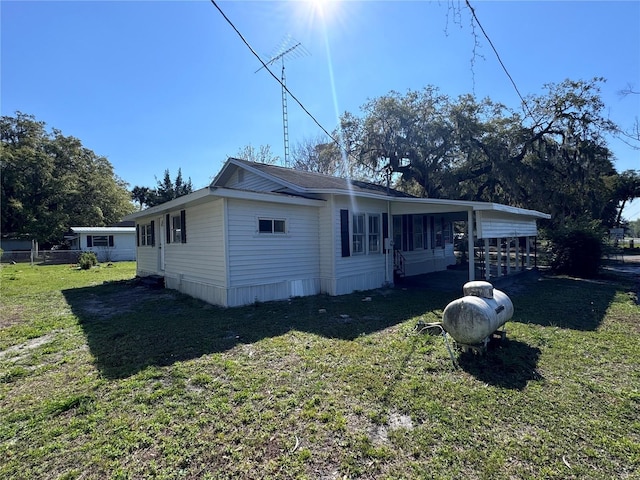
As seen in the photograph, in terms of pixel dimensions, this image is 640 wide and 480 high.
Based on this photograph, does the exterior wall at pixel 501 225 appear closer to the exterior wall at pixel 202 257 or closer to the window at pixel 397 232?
the window at pixel 397 232

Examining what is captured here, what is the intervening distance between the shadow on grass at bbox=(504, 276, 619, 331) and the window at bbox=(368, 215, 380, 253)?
406 cm

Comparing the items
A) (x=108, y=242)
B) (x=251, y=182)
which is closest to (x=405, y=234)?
(x=251, y=182)

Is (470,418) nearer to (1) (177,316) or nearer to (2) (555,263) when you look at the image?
(1) (177,316)

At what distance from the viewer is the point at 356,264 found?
33.0ft

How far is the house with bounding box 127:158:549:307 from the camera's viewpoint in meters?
7.96

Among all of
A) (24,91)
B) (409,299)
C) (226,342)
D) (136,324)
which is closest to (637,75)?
(409,299)

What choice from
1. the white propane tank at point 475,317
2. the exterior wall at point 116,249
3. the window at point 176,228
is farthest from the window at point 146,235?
the exterior wall at point 116,249

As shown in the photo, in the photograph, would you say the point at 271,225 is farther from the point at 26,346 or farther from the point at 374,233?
the point at 26,346

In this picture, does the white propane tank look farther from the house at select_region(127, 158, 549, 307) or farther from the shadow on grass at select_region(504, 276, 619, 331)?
the house at select_region(127, 158, 549, 307)

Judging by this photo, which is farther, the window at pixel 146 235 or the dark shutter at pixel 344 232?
the window at pixel 146 235

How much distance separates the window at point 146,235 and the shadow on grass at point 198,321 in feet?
11.6

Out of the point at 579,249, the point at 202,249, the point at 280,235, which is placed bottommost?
the point at 579,249

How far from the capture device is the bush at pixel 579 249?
43.1ft

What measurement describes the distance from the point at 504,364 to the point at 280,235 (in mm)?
5884
